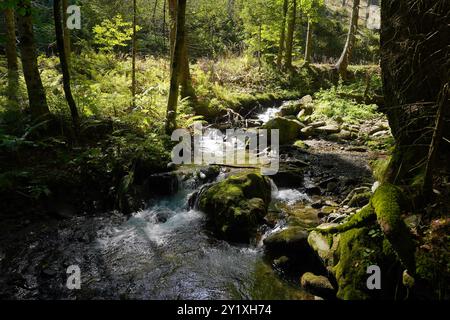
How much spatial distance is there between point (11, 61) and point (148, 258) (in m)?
9.16

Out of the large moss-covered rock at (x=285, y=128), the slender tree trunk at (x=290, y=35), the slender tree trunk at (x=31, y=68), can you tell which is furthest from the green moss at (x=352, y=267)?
the slender tree trunk at (x=290, y=35)

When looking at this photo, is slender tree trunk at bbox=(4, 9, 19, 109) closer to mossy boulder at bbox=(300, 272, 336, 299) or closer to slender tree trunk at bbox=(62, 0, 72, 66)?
slender tree trunk at bbox=(62, 0, 72, 66)

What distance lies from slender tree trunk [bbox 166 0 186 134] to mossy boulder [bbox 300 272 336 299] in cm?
667

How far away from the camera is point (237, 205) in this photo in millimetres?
6930

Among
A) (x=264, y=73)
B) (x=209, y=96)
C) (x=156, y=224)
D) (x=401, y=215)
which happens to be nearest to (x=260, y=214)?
(x=156, y=224)

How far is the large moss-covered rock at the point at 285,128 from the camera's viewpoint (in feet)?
41.4

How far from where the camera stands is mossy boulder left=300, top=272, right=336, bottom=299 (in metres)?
4.76

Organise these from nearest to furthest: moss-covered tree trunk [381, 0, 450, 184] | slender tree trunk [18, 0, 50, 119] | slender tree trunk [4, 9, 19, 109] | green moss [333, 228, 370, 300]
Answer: green moss [333, 228, 370, 300]
moss-covered tree trunk [381, 0, 450, 184]
slender tree trunk [18, 0, 50, 119]
slender tree trunk [4, 9, 19, 109]

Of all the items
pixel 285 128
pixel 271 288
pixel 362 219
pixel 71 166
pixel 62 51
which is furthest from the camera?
pixel 285 128


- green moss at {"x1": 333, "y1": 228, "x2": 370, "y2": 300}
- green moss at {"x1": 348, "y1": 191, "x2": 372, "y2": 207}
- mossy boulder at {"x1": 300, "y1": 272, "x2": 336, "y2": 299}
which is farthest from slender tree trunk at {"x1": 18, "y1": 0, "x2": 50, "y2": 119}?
green moss at {"x1": 348, "y1": 191, "x2": 372, "y2": 207}

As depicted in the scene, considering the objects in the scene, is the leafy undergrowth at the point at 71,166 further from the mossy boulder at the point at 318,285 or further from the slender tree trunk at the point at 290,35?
the slender tree trunk at the point at 290,35

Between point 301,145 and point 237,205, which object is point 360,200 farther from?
point 301,145

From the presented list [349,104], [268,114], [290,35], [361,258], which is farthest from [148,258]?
[290,35]

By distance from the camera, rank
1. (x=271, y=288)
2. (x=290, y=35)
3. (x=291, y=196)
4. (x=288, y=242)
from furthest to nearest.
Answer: (x=290, y=35) → (x=291, y=196) → (x=288, y=242) → (x=271, y=288)
